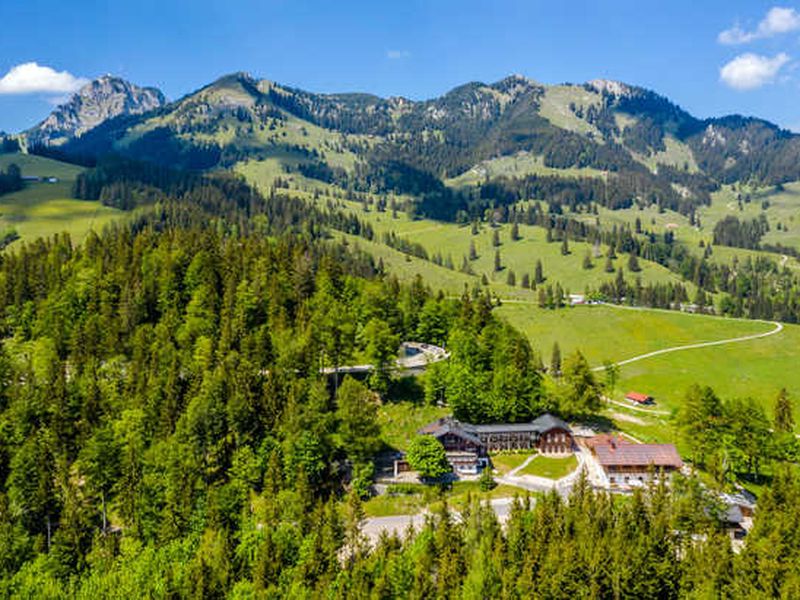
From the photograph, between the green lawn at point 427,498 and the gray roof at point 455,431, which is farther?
the gray roof at point 455,431

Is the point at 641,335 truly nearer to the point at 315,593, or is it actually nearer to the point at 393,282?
the point at 393,282

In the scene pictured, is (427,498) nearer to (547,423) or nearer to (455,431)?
(455,431)

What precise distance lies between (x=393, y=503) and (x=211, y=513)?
2219 centimetres

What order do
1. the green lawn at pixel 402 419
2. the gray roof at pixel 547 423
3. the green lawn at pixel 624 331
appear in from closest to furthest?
the green lawn at pixel 402 419, the gray roof at pixel 547 423, the green lawn at pixel 624 331

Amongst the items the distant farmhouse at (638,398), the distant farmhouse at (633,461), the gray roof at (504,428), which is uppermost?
the gray roof at (504,428)

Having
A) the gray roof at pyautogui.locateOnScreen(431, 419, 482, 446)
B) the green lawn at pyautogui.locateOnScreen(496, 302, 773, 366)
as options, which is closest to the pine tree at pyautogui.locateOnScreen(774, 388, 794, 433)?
the gray roof at pyautogui.locateOnScreen(431, 419, 482, 446)

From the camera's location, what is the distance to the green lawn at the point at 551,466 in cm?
7769

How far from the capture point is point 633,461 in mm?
77875

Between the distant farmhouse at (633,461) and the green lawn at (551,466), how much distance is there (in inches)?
158

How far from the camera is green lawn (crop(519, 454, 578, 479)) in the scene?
77.7 metres

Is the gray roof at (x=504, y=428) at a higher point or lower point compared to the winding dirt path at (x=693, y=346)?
higher

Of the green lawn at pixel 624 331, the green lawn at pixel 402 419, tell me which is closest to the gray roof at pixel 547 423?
the green lawn at pixel 402 419

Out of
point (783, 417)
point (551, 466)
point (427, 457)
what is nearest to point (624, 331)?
point (783, 417)

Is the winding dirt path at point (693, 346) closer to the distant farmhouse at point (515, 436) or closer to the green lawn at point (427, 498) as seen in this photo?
the distant farmhouse at point (515, 436)
